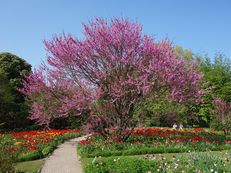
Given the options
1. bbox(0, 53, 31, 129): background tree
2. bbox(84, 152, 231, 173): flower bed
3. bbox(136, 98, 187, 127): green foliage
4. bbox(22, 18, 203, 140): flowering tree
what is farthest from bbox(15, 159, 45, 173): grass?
bbox(0, 53, 31, 129): background tree

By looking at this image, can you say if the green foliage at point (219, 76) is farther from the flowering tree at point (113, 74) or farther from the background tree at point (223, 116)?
the flowering tree at point (113, 74)

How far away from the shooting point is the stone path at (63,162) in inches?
368

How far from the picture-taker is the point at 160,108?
20891 mm

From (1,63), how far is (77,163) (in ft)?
68.1

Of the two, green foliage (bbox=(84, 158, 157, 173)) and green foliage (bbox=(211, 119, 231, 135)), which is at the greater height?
green foliage (bbox=(211, 119, 231, 135))

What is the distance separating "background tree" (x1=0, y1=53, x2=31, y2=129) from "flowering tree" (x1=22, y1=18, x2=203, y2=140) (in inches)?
324

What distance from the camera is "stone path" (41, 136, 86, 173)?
368 inches

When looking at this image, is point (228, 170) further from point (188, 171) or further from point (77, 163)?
point (77, 163)

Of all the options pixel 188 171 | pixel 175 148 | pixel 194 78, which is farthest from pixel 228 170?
pixel 194 78

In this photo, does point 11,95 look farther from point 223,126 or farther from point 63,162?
point 63,162

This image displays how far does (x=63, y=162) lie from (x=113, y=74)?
14.1 ft

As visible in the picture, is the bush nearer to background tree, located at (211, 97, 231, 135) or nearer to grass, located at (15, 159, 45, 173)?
background tree, located at (211, 97, 231, 135)

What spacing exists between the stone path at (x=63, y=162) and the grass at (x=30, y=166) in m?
0.15

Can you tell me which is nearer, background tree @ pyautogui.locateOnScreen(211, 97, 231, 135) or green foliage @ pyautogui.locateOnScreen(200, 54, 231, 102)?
background tree @ pyautogui.locateOnScreen(211, 97, 231, 135)
